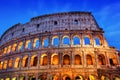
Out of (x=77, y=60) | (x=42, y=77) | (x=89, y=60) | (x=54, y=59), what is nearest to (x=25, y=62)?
(x=42, y=77)

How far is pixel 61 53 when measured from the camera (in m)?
22.5

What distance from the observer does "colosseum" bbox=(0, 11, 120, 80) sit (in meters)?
Answer: 21.5

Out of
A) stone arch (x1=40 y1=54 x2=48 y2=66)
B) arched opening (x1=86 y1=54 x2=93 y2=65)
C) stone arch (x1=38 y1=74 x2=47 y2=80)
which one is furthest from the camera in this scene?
stone arch (x1=40 y1=54 x2=48 y2=66)

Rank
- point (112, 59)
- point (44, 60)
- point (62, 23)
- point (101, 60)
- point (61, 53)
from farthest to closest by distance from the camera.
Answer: point (62, 23) < point (44, 60) < point (112, 59) < point (101, 60) < point (61, 53)

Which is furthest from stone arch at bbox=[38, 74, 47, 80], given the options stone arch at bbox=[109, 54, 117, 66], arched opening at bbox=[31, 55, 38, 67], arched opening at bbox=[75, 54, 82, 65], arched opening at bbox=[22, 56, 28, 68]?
stone arch at bbox=[109, 54, 117, 66]

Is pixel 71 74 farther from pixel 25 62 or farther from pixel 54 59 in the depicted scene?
pixel 25 62

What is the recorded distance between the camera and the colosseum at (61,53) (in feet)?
70.4

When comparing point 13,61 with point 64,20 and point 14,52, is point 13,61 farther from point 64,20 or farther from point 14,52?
point 64,20

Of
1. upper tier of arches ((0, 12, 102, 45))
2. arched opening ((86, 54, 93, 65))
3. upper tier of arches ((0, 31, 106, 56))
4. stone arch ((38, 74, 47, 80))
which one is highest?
upper tier of arches ((0, 12, 102, 45))

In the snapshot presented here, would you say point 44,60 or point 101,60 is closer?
point 101,60

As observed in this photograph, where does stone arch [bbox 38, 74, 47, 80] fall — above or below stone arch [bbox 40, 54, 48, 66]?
below

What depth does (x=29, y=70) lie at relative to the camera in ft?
75.9

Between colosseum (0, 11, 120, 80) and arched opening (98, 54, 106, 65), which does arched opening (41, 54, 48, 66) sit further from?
arched opening (98, 54, 106, 65)

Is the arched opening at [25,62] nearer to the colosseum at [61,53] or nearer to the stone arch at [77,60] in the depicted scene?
the colosseum at [61,53]
